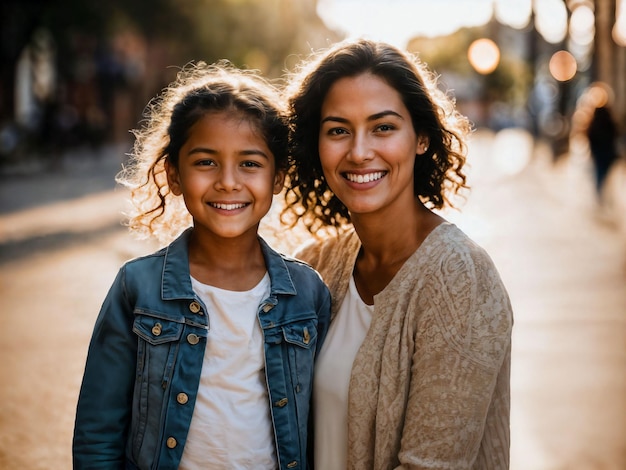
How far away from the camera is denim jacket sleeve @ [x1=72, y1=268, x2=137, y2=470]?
258 centimetres

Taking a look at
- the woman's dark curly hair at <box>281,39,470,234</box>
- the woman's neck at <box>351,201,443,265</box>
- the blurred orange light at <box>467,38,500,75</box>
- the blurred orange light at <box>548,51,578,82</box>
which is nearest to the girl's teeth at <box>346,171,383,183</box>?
Result: the woman's neck at <box>351,201,443,265</box>

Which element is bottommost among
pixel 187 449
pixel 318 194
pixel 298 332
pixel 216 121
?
pixel 187 449

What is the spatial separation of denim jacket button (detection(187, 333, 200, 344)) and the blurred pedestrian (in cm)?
1449

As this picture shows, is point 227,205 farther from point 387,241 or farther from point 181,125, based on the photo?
point 387,241

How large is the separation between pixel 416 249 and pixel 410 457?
0.77m

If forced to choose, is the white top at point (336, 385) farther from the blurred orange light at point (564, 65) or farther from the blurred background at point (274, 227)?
the blurred orange light at point (564, 65)

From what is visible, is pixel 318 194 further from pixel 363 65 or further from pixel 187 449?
pixel 187 449

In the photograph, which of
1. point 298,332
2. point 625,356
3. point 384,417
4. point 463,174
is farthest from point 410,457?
point 625,356

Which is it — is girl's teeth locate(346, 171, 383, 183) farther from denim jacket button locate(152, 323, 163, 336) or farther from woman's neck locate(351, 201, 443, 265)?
denim jacket button locate(152, 323, 163, 336)

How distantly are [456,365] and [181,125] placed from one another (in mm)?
1331

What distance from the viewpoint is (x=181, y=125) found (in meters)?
2.99

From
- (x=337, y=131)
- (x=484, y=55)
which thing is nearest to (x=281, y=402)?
(x=337, y=131)

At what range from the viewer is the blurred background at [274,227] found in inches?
195

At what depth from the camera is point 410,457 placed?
8.44 ft
